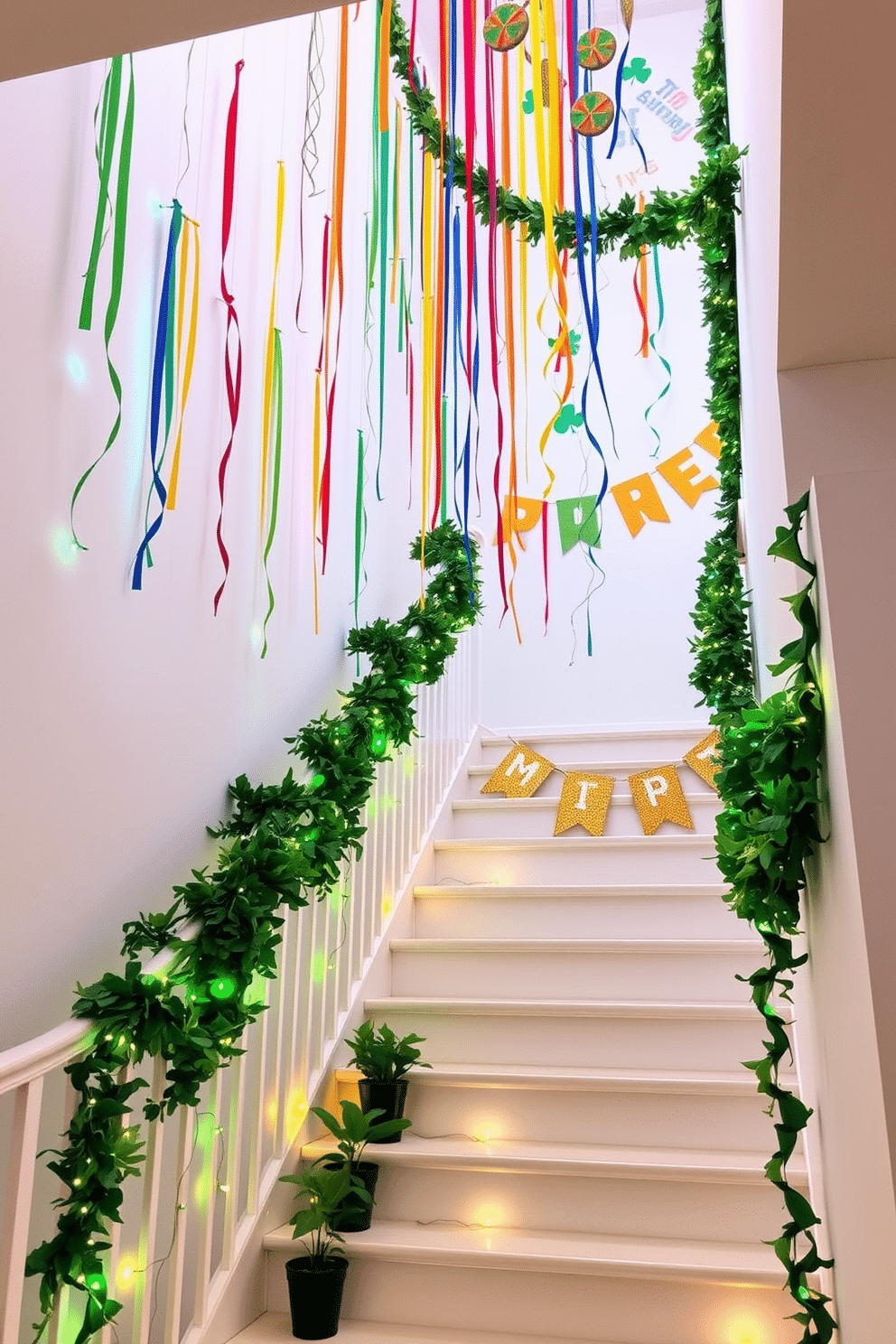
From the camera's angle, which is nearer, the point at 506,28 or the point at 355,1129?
the point at 506,28

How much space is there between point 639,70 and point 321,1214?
19.0 feet

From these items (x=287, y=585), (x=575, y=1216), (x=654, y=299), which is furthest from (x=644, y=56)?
(x=575, y=1216)

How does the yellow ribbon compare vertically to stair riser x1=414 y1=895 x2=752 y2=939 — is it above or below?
above

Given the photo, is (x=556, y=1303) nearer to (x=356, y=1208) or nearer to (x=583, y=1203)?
(x=583, y=1203)

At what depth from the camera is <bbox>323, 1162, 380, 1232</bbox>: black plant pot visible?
2361 millimetres

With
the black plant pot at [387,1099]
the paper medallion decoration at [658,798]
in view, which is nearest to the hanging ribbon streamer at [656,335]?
the paper medallion decoration at [658,798]

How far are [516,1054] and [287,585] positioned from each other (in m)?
1.49

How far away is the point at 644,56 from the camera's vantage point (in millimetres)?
5820

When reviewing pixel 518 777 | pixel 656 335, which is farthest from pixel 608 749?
pixel 656 335

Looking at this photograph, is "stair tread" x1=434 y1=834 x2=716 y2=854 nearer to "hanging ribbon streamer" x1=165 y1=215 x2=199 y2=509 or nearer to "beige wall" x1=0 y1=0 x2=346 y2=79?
"hanging ribbon streamer" x1=165 y1=215 x2=199 y2=509

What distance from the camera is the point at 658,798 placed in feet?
13.5

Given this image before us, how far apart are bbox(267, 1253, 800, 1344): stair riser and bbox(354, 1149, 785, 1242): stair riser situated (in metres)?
0.19

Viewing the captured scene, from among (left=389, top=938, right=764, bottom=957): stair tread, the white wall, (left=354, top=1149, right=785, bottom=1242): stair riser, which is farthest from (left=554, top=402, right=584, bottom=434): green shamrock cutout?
(left=354, top=1149, right=785, bottom=1242): stair riser

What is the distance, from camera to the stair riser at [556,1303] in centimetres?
212
